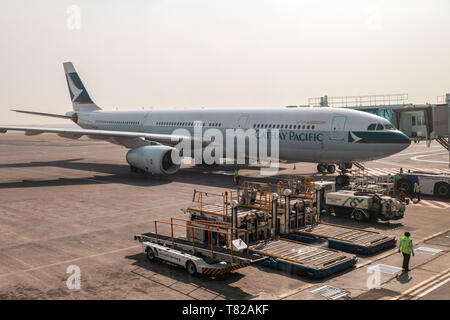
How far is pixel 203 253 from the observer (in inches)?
515

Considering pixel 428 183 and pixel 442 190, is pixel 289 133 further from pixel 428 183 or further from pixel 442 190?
pixel 442 190

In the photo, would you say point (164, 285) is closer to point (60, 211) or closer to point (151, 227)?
point (151, 227)

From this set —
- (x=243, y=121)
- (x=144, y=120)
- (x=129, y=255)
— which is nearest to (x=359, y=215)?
(x=129, y=255)

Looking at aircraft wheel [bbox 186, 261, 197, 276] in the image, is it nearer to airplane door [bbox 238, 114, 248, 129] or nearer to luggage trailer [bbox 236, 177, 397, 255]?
luggage trailer [bbox 236, 177, 397, 255]

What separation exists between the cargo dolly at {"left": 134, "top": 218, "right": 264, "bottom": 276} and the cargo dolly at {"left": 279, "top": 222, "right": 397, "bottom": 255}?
292 centimetres

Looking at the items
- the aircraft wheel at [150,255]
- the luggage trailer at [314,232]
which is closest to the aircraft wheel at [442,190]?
the luggage trailer at [314,232]

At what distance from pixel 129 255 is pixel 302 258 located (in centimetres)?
606

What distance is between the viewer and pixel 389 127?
26.5 metres

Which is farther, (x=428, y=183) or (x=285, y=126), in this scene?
(x=285, y=126)

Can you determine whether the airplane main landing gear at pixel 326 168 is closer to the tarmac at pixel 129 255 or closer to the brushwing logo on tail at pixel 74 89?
the tarmac at pixel 129 255

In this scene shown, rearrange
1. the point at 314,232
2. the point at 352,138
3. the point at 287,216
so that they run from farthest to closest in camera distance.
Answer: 1. the point at 352,138
2. the point at 314,232
3. the point at 287,216

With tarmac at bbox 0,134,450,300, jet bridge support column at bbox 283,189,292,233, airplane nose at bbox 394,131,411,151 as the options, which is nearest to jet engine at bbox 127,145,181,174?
tarmac at bbox 0,134,450,300
